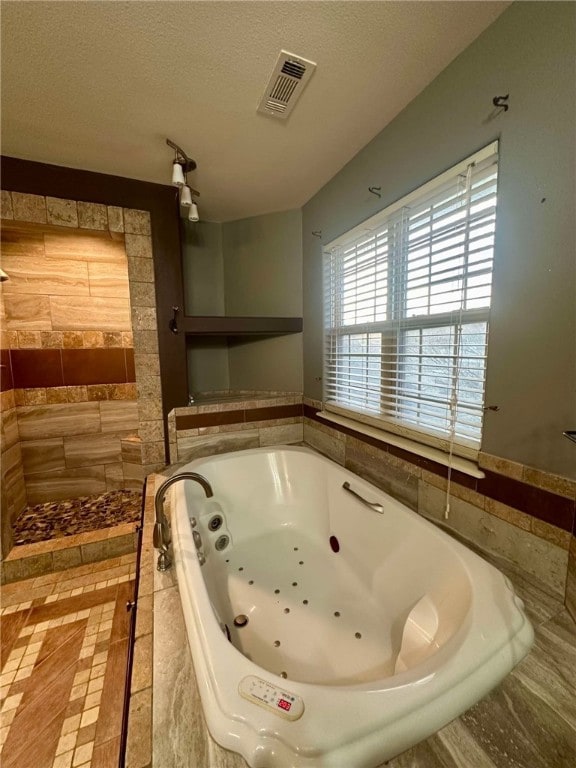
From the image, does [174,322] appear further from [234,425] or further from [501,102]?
[501,102]

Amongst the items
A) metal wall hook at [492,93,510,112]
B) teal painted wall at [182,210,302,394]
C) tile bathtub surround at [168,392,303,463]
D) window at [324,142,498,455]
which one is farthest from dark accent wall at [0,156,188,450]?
metal wall hook at [492,93,510,112]

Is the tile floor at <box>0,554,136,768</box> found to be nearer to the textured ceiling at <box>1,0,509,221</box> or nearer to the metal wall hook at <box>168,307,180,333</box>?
the metal wall hook at <box>168,307,180,333</box>

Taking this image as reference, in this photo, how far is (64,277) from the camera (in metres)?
2.23

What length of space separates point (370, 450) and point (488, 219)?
3.97 feet

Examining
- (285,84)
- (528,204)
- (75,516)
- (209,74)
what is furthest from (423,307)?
(75,516)

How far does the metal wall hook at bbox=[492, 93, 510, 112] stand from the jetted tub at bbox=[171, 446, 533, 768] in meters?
1.53

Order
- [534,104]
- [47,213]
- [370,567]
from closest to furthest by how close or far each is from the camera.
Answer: [534,104] → [370,567] → [47,213]

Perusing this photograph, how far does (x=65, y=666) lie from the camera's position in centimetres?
131

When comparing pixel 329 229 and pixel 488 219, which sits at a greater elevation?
pixel 329 229

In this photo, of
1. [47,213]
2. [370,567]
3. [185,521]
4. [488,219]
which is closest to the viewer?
[488,219]

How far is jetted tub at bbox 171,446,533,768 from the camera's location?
601 millimetres

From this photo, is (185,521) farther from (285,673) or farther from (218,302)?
(218,302)

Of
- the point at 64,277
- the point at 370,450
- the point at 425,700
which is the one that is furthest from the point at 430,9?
the point at 64,277

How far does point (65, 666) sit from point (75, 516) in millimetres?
1033
